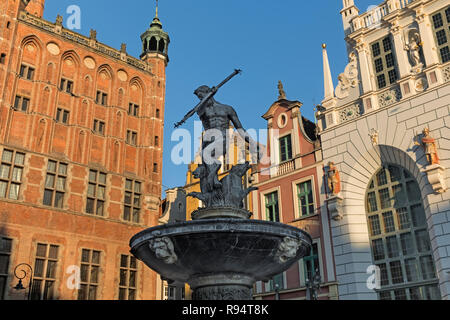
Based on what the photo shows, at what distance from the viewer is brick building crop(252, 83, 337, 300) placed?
76.4 feet

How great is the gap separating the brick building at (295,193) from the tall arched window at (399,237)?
2448 mm

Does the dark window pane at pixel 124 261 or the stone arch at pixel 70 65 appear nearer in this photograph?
the dark window pane at pixel 124 261

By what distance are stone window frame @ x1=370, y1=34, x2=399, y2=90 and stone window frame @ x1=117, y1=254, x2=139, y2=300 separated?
1793 cm

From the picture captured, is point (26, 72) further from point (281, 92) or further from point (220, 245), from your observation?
point (220, 245)

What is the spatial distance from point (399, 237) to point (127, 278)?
1581 centimetres

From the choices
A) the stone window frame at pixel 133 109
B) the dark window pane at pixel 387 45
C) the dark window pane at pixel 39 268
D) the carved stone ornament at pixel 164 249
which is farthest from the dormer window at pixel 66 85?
the carved stone ornament at pixel 164 249

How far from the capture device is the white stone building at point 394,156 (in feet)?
66.7

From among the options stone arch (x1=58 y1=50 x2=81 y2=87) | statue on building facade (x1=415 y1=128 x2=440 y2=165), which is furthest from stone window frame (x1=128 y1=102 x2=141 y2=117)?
statue on building facade (x1=415 y1=128 x2=440 y2=165)

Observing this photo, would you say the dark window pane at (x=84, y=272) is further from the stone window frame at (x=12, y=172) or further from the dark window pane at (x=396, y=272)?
the dark window pane at (x=396, y=272)

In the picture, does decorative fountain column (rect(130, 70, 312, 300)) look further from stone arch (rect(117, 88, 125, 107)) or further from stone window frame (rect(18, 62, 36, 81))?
stone arch (rect(117, 88, 125, 107))

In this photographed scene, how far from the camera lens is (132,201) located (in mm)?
29000

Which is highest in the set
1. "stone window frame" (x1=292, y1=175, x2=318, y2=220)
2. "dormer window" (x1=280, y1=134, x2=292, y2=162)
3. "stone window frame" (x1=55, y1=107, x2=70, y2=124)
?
"stone window frame" (x1=55, y1=107, x2=70, y2=124)

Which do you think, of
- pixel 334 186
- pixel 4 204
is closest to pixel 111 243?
pixel 4 204
